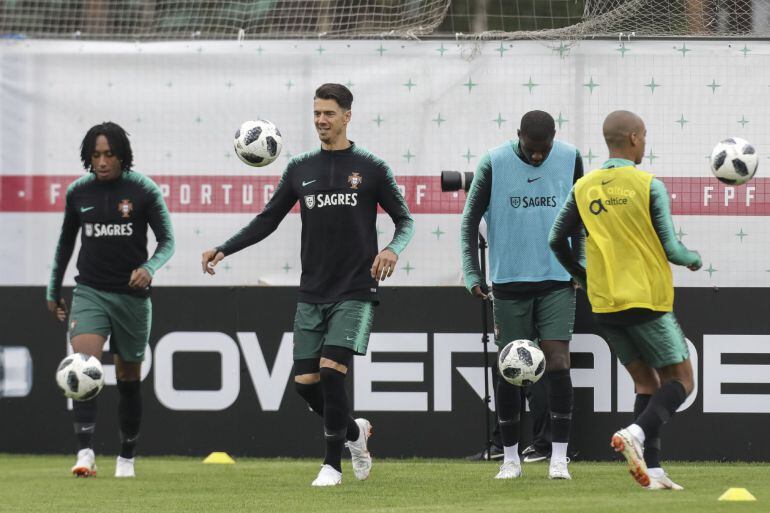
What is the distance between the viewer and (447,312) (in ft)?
34.0

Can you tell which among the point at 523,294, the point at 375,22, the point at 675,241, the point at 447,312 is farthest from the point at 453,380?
the point at 675,241

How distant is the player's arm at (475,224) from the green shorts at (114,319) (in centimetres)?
218

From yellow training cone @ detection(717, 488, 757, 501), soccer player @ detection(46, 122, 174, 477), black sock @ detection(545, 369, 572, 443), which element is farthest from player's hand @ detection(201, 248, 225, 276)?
yellow training cone @ detection(717, 488, 757, 501)

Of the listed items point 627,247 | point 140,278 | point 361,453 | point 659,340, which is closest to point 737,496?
point 659,340

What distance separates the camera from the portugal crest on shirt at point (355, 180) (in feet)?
26.4

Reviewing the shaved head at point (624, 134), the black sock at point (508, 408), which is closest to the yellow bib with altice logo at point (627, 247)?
the shaved head at point (624, 134)

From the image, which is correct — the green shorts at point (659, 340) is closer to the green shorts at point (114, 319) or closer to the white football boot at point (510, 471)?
the white football boot at point (510, 471)

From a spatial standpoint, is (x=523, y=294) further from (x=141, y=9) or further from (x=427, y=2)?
(x=141, y=9)

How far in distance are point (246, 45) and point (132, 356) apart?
280 cm

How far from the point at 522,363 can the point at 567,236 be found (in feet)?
2.95

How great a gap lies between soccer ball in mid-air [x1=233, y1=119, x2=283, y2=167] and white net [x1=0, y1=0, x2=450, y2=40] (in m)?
2.11

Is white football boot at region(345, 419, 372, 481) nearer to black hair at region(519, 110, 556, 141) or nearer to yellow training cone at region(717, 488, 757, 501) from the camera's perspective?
black hair at region(519, 110, 556, 141)

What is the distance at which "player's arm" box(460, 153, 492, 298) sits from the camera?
8352 millimetres

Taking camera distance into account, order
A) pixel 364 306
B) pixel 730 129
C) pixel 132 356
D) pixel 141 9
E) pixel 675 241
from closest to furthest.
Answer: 1. pixel 675 241
2. pixel 364 306
3. pixel 132 356
4. pixel 730 129
5. pixel 141 9
